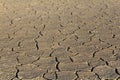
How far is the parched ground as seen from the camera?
3.65 metres

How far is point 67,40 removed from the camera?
466 centimetres

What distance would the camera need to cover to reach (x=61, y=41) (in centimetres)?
464

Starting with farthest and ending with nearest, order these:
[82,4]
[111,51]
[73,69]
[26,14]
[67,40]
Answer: [82,4] → [26,14] → [67,40] → [111,51] → [73,69]

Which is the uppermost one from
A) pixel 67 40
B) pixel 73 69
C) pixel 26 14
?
A: pixel 26 14

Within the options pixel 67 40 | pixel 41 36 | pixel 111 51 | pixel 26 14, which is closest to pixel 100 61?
pixel 111 51

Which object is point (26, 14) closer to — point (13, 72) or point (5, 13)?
point (5, 13)

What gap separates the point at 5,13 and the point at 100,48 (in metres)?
2.87

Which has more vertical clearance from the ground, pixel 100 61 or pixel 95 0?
pixel 95 0

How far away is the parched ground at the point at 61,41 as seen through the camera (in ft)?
12.0

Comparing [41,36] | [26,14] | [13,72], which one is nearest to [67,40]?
[41,36]

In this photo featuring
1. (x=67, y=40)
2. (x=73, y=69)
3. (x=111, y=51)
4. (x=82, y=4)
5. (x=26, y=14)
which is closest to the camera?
(x=73, y=69)

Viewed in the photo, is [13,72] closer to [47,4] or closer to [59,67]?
[59,67]

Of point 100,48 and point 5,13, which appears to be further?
point 5,13

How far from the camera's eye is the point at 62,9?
6.68 metres
